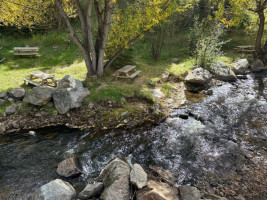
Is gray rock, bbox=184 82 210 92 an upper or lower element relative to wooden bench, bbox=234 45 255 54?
lower

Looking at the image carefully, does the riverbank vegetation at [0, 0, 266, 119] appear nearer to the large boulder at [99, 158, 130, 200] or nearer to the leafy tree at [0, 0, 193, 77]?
the leafy tree at [0, 0, 193, 77]

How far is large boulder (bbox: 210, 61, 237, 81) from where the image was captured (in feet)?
42.5

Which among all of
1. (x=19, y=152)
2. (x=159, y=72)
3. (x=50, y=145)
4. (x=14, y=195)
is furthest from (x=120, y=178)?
(x=159, y=72)

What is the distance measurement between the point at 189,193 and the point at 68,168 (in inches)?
140

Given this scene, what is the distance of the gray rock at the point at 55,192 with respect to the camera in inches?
189

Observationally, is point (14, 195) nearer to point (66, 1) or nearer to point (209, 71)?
point (66, 1)

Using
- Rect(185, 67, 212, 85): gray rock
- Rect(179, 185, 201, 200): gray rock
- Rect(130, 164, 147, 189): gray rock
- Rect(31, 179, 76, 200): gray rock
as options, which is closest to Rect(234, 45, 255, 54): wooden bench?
Rect(185, 67, 212, 85): gray rock

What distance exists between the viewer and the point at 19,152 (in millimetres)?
6918

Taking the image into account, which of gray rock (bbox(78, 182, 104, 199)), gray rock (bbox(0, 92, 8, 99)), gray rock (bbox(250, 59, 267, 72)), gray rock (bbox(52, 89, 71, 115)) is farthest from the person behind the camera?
gray rock (bbox(250, 59, 267, 72))

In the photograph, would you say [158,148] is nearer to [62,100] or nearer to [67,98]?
[67,98]

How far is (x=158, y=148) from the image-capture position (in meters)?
7.12

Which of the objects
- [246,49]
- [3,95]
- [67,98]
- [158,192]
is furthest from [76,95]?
[246,49]

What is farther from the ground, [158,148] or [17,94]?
[17,94]

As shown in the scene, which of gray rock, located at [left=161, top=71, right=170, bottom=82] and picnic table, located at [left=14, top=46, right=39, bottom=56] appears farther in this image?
picnic table, located at [left=14, top=46, right=39, bottom=56]
